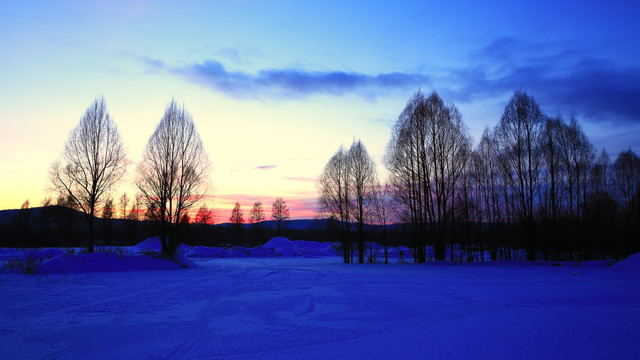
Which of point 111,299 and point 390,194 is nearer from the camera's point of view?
point 111,299

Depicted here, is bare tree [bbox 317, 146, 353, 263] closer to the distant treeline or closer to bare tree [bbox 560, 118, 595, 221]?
the distant treeline

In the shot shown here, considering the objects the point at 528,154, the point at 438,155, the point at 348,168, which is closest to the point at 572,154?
the point at 528,154

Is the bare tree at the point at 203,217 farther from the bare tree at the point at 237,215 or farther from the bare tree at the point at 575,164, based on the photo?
the bare tree at the point at 237,215

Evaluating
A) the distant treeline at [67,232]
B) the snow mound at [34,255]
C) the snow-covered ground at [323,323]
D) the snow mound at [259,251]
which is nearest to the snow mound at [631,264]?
the snow-covered ground at [323,323]

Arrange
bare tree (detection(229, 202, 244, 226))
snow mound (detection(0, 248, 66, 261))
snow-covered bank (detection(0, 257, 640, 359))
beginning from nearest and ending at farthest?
snow-covered bank (detection(0, 257, 640, 359)), snow mound (detection(0, 248, 66, 261)), bare tree (detection(229, 202, 244, 226))

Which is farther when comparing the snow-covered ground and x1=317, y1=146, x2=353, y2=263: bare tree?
x1=317, y1=146, x2=353, y2=263: bare tree

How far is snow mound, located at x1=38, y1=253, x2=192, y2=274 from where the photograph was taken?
1710 cm

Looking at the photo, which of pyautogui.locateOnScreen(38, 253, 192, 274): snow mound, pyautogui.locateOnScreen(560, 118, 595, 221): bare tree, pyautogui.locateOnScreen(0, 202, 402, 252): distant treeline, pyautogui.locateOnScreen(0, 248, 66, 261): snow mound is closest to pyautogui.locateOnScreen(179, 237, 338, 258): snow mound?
pyautogui.locateOnScreen(0, 202, 402, 252): distant treeline

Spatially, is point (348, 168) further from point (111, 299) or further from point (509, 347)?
point (509, 347)

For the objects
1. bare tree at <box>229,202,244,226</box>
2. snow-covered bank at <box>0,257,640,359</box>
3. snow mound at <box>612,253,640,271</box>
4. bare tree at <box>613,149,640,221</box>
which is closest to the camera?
snow-covered bank at <box>0,257,640,359</box>

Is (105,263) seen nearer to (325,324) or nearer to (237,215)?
(325,324)

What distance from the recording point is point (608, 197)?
39.3 meters

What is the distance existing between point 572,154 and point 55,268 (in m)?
36.5

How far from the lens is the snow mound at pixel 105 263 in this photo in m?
17.1
